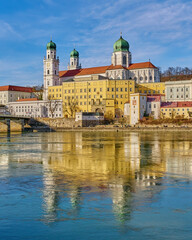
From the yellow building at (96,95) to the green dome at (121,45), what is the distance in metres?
13.0

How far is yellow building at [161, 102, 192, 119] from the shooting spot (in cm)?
7062

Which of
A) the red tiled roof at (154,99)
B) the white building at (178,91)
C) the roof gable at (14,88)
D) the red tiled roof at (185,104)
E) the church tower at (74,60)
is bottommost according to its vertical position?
the red tiled roof at (185,104)

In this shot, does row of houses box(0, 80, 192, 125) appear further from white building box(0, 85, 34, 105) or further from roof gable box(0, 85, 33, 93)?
roof gable box(0, 85, 33, 93)

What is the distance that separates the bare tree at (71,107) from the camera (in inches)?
3374

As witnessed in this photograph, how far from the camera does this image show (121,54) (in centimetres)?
9244

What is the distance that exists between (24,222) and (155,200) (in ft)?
13.9

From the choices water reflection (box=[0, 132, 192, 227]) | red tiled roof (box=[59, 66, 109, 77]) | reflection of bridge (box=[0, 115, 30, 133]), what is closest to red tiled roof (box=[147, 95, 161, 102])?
red tiled roof (box=[59, 66, 109, 77])

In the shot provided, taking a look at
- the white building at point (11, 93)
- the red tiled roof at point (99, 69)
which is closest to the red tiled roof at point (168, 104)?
the red tiled roof at point (99, 69)

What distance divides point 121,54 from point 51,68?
20922 millimetres

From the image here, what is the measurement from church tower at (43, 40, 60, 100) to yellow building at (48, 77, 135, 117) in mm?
8717

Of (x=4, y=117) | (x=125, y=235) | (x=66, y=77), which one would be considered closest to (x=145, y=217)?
(x=125, y=235)

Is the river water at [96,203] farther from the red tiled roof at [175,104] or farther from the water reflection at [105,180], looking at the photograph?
the red tiled roof at [175,104]

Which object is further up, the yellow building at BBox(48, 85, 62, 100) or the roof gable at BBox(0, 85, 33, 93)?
the roof gable at BBox(0, 85, 33, 93)

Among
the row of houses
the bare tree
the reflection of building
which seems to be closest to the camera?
the row of houses
